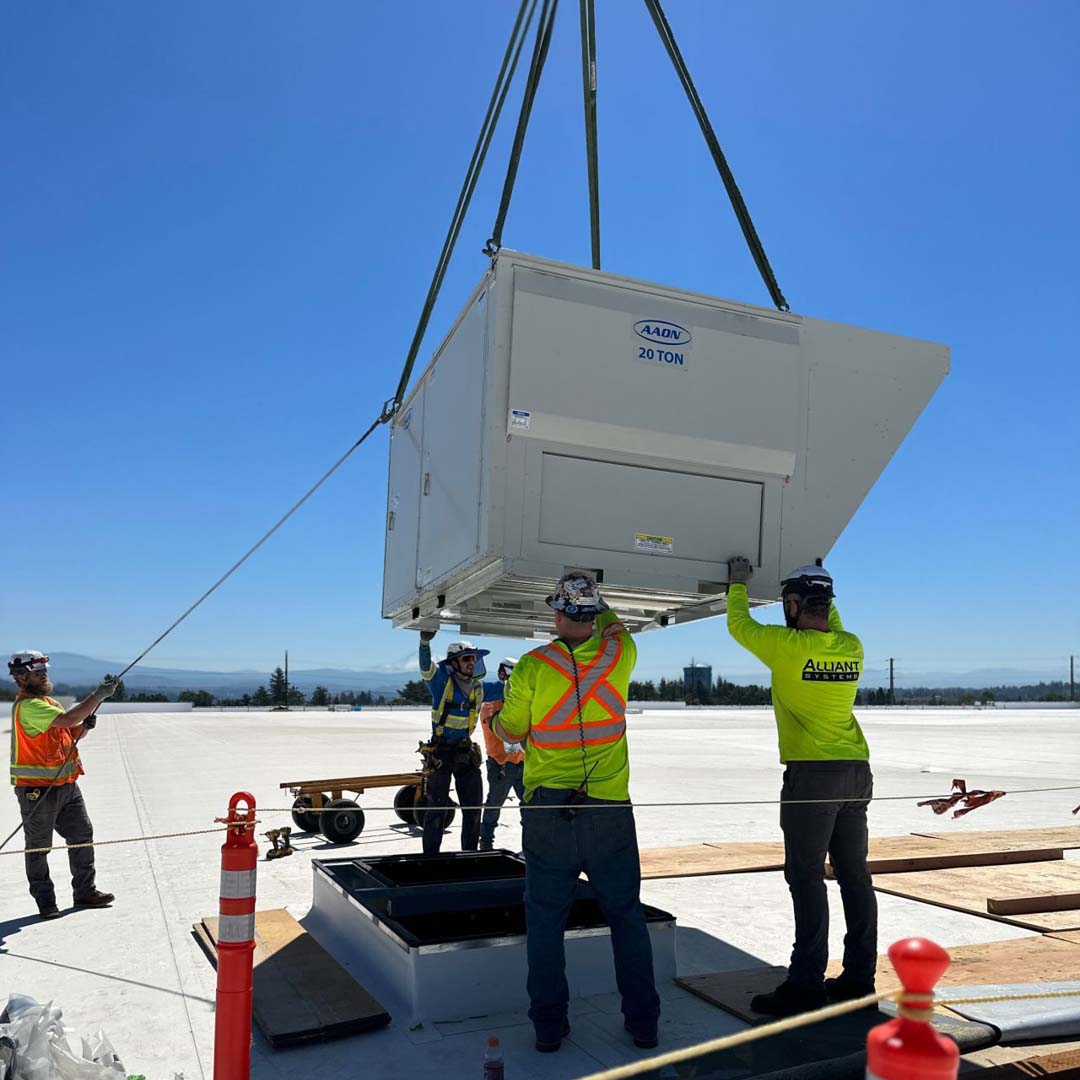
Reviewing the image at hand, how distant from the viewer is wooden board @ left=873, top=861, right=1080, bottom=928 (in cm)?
581

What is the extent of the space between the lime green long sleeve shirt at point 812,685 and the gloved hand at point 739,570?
46 centimetres

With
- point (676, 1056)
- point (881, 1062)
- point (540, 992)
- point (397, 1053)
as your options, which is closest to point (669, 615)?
point (540, 992)

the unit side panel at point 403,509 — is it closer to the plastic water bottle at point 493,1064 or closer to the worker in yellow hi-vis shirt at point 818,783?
the worker in yellow hi-vis shirt at point 818,783

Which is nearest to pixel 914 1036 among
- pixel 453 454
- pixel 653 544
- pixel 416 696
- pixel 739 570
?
pixel 653 544

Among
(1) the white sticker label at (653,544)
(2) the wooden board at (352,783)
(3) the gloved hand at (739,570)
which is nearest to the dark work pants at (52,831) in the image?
(2) the wooden board at (352,783)

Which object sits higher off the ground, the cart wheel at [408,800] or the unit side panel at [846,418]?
the unit side panel at [846,418]

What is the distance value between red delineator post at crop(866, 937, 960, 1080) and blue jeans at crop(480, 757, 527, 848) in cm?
655

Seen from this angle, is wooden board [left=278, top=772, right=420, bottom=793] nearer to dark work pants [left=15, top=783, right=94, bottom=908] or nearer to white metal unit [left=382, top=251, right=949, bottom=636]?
dark work pants [left=15, top=783, right=94, bottom=908]

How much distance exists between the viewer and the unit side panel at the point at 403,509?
5977 millimetres

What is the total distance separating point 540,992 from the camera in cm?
377

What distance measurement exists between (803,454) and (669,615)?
1.51 m

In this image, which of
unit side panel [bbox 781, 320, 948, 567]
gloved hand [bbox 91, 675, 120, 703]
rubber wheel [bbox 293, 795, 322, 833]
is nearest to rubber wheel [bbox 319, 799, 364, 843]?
rubber wheel [bbox 293, 795, 322, 833]

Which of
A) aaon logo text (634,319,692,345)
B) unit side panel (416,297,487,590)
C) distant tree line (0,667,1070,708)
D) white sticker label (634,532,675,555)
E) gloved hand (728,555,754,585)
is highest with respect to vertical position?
aaon logo text (634,319,692,345)

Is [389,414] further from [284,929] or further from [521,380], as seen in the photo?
[284,929]
